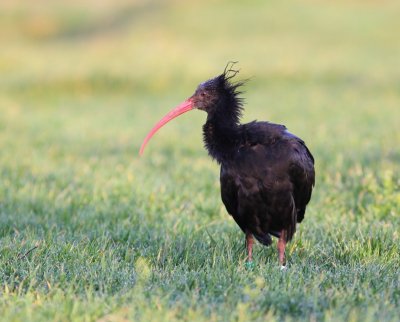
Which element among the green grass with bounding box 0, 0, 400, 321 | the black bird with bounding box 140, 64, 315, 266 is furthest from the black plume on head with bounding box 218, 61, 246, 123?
the green grass with bounding box 0, 0, 400, 321

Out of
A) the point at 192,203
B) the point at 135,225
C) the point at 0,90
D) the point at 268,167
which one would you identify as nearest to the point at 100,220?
the point at 135,225

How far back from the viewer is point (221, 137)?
20.5ft

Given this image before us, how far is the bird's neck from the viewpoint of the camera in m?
6.14

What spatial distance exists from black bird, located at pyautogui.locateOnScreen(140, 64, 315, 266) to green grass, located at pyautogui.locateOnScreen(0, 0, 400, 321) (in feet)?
1.09

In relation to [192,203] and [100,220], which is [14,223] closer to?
[100,220]

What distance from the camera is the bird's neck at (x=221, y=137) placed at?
6.14m

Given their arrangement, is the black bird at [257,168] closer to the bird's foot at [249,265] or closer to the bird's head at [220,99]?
the bird's head at [220,99]

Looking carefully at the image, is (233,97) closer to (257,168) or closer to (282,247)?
(257,168)

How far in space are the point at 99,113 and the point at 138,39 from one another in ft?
36.8

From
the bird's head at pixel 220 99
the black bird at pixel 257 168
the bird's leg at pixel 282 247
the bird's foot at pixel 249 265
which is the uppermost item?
the bird's head at pixel 220 99

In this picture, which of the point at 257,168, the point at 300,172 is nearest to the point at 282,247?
the point at 300,172

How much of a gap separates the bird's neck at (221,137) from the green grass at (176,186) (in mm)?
795

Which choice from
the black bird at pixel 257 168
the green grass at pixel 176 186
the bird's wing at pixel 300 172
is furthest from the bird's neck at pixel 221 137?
the green grass at pixel 176 186

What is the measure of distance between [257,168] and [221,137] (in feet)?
1.53
